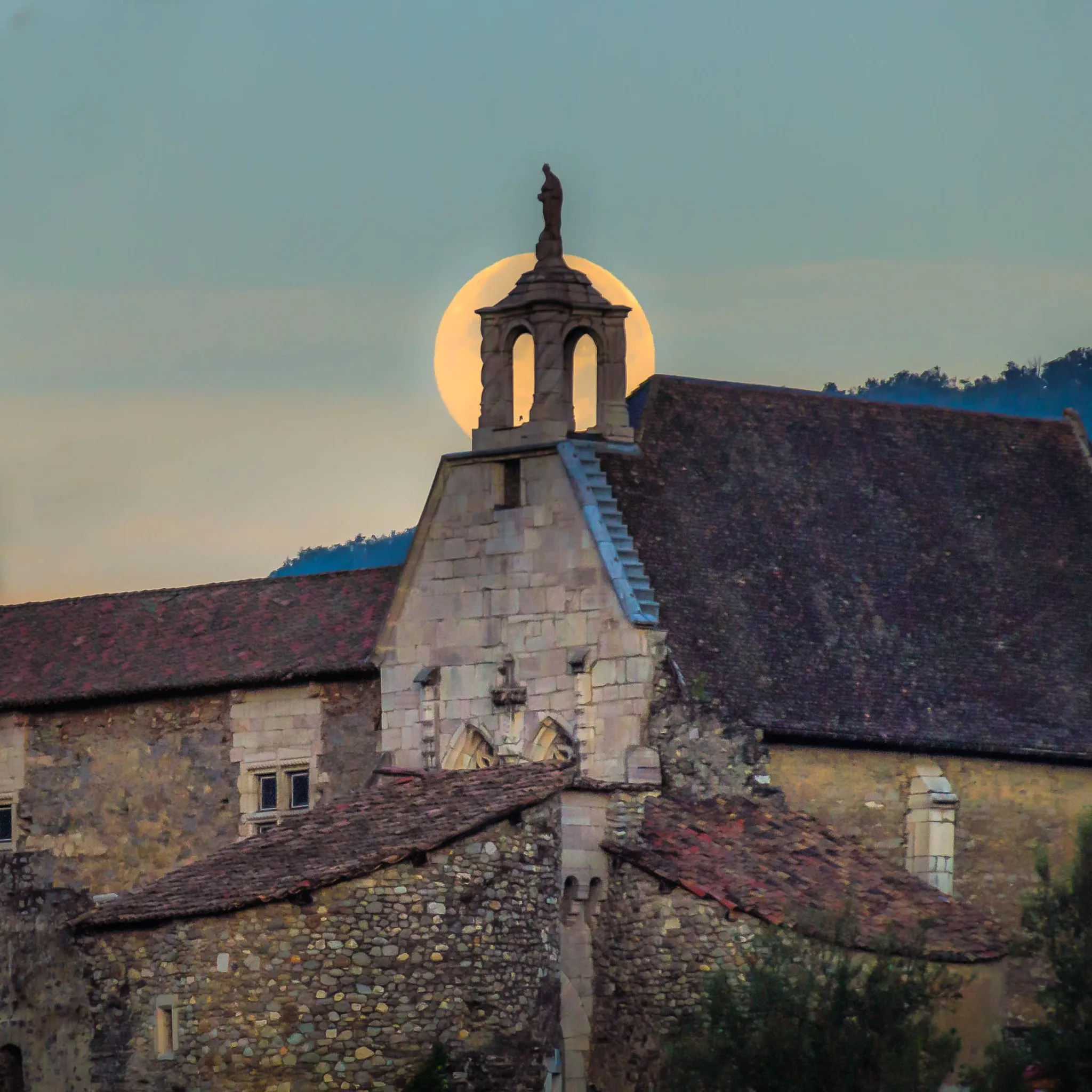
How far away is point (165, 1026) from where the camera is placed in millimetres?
42500

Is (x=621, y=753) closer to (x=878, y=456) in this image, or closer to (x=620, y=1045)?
(x=620, y=1045)

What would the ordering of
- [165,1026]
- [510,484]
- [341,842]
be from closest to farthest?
[165,1026], [341,842], [510,484]

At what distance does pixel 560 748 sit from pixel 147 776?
249 inches

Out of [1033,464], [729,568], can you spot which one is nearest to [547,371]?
[729,568]

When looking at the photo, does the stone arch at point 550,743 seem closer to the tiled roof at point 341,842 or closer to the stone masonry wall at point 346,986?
the tiled roof at point 341,842

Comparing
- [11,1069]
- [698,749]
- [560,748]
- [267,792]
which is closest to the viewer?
[11,1069]

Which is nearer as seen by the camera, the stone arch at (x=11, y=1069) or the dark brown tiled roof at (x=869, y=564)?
the stone arch at (x=11, y=1069)

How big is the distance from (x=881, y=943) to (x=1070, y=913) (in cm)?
207

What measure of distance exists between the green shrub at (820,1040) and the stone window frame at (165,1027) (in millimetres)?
5495

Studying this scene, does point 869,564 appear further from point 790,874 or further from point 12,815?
point 12,815

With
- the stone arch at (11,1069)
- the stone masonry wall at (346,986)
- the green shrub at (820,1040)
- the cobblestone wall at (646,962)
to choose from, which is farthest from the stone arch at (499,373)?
the green shrub at (820,1040)

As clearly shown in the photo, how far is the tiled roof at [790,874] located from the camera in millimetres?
44062

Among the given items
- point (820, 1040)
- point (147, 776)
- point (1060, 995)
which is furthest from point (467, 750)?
point (1060, 995)

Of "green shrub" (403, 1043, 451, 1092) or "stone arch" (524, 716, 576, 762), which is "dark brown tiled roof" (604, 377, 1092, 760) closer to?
"stone arch" (524, 716, 576, 762)
